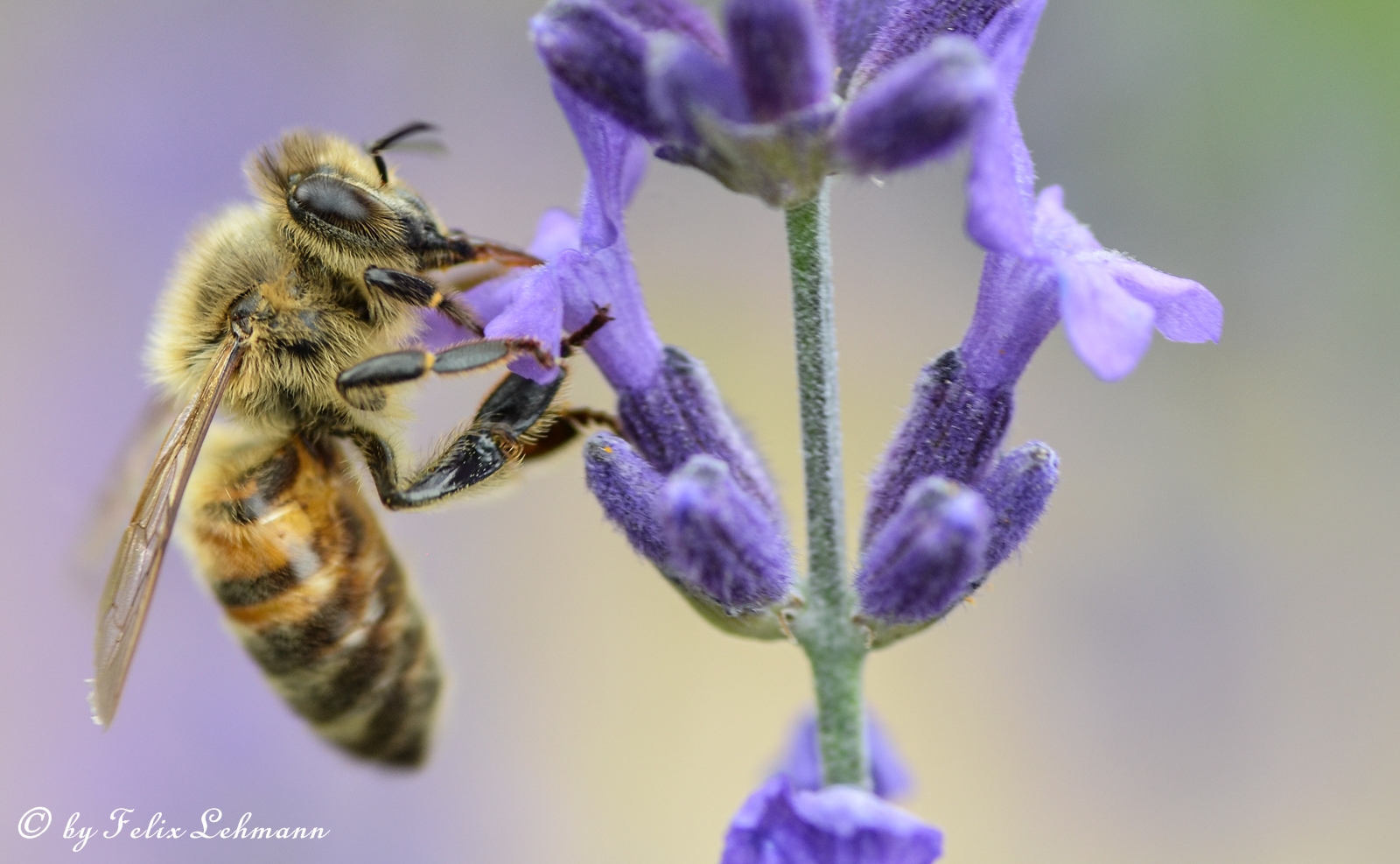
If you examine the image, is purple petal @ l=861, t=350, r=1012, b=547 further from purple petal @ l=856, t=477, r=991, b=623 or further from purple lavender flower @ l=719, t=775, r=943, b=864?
purple lavender flower @ l=719, t=775, r=943, b=864

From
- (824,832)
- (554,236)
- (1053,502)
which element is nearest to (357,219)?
(554,236)

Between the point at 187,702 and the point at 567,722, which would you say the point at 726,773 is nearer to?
the point at 567,722

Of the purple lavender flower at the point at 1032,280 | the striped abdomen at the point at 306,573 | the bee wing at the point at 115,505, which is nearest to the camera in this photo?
the purple lavender flower at the point at 1032,280

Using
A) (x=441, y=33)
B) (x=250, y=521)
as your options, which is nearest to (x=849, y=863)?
(x=250, y=521)

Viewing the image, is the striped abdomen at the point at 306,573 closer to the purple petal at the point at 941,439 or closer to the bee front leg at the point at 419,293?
the bee front leg at the point at 419,293

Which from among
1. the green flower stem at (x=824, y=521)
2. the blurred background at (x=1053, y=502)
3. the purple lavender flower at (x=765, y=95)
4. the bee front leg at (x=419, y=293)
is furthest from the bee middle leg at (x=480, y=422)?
the blurred background at (x=1053, y=502)

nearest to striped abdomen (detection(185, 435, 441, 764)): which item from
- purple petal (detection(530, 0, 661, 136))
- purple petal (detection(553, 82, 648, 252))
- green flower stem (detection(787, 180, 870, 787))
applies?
purple petal (detection(553, 82, 648, 252))
